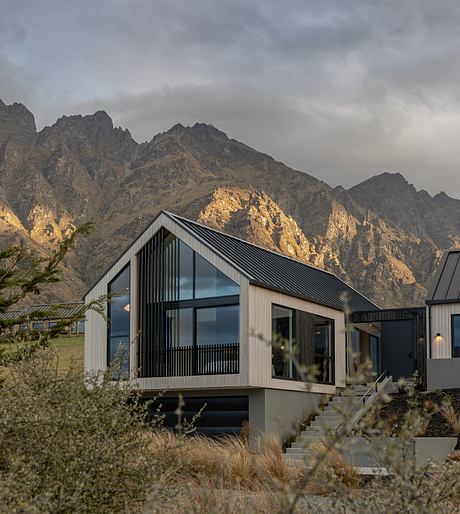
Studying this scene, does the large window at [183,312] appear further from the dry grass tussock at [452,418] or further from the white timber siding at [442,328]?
the white timber siding at [442,328]

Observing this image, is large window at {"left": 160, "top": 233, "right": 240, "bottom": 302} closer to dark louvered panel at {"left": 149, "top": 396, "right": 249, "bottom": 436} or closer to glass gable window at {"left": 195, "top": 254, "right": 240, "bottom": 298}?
glass gable window at {"left": 195, "top": 254, "right": 240, "bottom": 298}

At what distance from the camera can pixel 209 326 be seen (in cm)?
2434

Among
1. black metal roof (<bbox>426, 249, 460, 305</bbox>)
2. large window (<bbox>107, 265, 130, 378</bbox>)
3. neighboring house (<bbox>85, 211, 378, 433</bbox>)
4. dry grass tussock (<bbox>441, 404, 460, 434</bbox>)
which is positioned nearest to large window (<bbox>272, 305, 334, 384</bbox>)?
neighboring house (<bbox>85, 211, 378, 433</bbox>)

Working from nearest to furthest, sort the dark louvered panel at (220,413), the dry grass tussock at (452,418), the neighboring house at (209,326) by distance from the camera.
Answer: the dry grass tussock at (452,418) → the neighboring house at (209,326) → the dark louvered panel at (220,413)

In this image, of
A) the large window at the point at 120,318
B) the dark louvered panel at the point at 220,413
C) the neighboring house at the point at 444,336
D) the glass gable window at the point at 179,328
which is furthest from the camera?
the neighboring house at the point at 444,336

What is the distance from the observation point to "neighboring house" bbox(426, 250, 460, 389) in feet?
86.2

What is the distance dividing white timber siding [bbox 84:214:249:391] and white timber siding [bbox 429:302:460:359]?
6.76 m

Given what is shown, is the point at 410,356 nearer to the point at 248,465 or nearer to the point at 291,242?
the point at 248,465

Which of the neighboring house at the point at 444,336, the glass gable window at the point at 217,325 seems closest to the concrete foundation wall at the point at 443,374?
the neighboring house at the point at 444,336

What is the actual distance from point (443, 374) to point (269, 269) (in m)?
5.99

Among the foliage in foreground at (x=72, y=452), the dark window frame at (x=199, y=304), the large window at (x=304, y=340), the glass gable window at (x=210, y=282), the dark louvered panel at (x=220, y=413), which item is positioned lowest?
the dark louvered panel at (x=220, y=413)

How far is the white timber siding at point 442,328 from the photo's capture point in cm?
2667

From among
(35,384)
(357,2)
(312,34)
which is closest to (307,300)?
(35,384)

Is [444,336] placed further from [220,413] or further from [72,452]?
[72,452]
